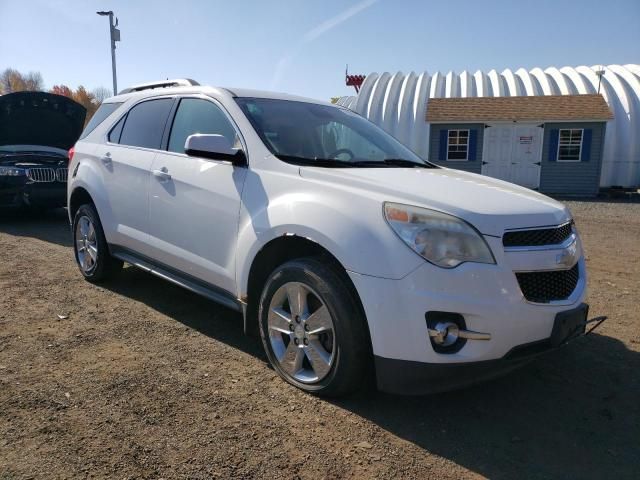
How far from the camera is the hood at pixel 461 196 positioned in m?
2.54

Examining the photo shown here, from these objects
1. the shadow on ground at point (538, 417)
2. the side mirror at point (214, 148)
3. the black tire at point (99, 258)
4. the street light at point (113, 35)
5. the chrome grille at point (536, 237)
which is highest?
the street light at point (113, 35)

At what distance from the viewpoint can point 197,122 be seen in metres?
3.85

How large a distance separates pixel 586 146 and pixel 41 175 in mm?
16517

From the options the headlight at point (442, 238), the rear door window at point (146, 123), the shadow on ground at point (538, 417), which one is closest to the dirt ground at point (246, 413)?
the shadow on ground at point (538, 417)

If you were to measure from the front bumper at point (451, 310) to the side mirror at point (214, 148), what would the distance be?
1286mm

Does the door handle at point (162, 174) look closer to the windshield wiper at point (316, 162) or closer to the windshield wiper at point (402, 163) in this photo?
the windshield wiper at point (316, 162)

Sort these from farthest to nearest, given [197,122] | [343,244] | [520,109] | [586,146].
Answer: [520,109] < [586,146] < [197,122] < [343,244]

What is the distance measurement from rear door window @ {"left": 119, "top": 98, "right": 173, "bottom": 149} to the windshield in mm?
910

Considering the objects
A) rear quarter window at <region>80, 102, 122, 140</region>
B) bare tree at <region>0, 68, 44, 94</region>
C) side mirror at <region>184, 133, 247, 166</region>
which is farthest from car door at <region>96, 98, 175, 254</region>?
bare tree at <region>0, 68, 44, 94</region>

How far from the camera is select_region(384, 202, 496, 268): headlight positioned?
8.04ft

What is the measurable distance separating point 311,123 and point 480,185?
137 centimetres

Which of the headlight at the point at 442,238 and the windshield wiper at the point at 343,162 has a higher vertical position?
the windshield wiper at the point at 343,162

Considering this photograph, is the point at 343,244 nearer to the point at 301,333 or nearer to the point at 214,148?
the point at 301,333

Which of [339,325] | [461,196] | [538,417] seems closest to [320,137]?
[461,196]
